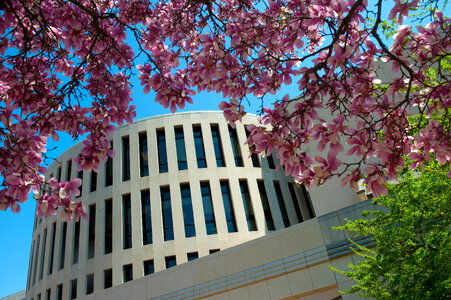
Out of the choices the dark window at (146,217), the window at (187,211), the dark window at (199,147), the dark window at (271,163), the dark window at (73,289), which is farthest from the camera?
the dark window at (271,163)

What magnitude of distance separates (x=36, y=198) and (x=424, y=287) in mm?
6908

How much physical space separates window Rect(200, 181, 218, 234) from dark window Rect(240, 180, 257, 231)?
2.19 meters

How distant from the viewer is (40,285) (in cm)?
2317

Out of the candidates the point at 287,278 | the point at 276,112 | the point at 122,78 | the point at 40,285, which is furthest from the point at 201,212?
the point at 276,112

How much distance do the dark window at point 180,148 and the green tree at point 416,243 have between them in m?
16.0

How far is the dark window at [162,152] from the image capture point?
2300 cm

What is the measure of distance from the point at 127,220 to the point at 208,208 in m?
5.54

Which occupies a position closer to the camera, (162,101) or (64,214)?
(64,214)

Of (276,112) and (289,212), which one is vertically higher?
(289,212)

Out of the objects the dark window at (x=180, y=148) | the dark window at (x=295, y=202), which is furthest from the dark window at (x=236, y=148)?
the dark window at (x=295, y=202)

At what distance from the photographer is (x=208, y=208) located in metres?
21.1

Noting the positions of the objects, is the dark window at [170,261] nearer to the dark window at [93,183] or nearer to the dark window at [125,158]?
the dark window at [125,158]

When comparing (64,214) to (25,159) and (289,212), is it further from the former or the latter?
(289,212)

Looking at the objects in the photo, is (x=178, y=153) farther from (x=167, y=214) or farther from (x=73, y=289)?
(x=73, y=289)
